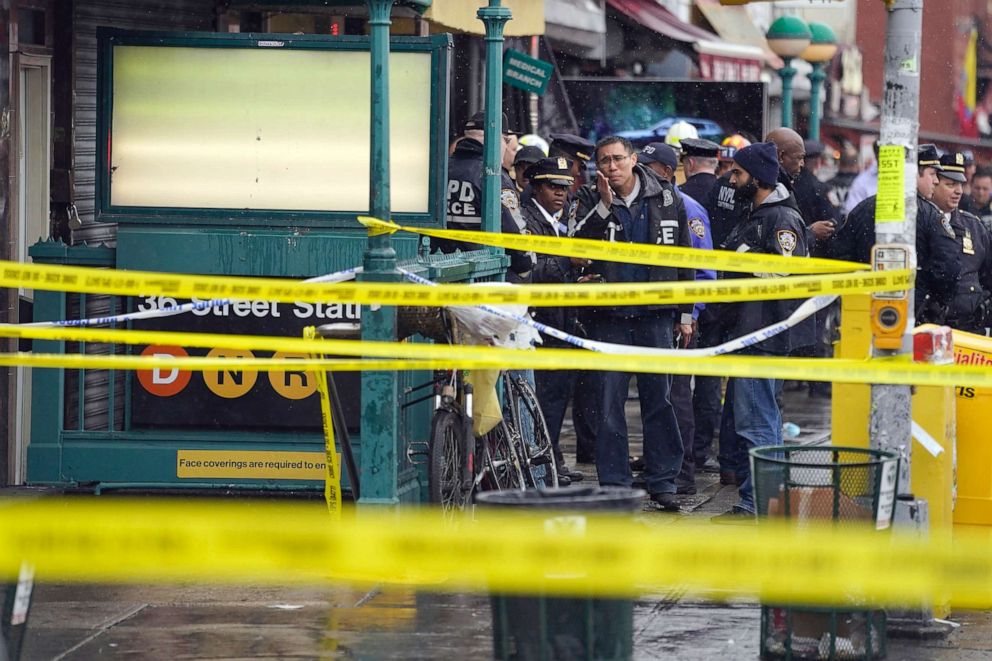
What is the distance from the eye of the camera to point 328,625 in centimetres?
725

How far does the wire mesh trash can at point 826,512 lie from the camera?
6586 mm

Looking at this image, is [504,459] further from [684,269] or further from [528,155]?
[528,155]

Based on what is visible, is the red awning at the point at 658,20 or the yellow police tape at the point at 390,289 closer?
the yellow police tape at the point at 390,289

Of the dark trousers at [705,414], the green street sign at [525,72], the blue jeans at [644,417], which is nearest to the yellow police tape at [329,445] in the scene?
the blue jeans at [644,417]

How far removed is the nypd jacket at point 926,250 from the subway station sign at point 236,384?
3644 mm

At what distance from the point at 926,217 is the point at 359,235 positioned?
3.76 meters

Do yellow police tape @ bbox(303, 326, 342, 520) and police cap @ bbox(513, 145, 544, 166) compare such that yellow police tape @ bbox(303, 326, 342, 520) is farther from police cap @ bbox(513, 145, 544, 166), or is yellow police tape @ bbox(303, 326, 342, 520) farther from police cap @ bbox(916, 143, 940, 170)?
police cap @ bbox(916, 143, 940, 170)

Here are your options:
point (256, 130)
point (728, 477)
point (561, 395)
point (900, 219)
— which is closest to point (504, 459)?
point (256, 130)

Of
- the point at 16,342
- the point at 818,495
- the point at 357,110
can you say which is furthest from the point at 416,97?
the point at 818,495

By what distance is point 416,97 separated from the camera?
9.14 m

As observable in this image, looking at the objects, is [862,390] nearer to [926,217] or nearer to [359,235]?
[359,235]

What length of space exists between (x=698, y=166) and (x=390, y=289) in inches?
Result: 241

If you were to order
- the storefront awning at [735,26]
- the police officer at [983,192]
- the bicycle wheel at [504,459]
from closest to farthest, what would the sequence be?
the bicycle wheel at [504,459] → the police officer at [983,192] → the storefront awning at [735,26]

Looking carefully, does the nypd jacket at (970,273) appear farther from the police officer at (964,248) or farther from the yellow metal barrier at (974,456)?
the yellow metal barrier at (974,456)
